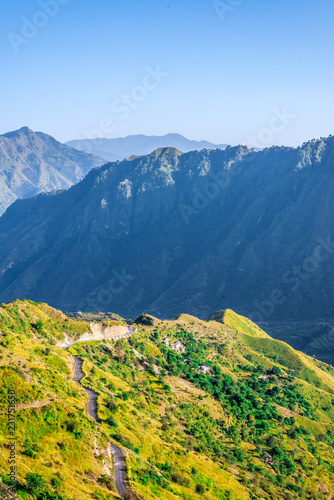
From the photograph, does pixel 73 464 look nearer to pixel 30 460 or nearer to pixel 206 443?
pixel 30 460

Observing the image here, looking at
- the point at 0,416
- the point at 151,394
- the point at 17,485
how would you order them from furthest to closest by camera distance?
the point at 151,394 → the point at 0,416 → the point at 17,485

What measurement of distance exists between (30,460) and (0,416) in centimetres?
463

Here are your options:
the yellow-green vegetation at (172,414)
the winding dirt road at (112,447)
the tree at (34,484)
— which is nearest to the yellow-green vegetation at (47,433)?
the tree at (34,484)

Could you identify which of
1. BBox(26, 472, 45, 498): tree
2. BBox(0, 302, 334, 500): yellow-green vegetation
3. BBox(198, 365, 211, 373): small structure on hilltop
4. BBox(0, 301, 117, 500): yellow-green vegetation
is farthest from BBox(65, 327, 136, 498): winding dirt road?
BBox(198, 365, 211, 373): small structure on hilltop

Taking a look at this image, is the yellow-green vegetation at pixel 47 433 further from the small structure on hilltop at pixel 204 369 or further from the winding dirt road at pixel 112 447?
the small structure on hilltop at pixel 204 369

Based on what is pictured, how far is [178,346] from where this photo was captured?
109 m

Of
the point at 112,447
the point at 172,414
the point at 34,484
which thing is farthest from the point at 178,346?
the point at 34,484

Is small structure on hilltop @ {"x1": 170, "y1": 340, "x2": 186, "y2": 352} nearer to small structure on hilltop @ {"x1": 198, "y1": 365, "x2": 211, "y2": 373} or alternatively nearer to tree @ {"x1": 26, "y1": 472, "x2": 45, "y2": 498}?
small structure on hilltop @ {"x1": 198, "y1": 365, "x2": 211, "y2": 373}

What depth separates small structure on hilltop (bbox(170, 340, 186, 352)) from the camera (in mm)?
106594

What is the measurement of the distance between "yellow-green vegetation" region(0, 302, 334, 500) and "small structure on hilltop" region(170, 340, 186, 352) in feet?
1.30

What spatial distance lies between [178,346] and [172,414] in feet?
119

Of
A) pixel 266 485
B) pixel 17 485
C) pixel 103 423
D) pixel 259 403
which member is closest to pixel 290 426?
pixel 259 403

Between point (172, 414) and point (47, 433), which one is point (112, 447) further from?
point (172, 414)

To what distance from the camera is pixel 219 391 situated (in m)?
91.9
